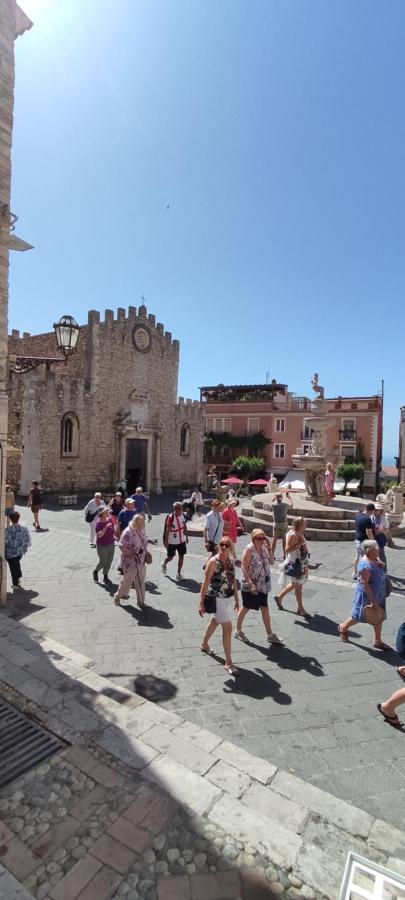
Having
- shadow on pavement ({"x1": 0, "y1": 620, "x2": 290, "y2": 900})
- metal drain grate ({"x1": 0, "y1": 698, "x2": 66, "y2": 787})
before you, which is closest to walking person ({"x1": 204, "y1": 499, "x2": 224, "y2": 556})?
shadow on pavement ({"x1": 0, "y1": 620, "x2": 290, "y2": 900})

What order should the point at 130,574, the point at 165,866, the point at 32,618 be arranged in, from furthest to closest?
the point at 130,574
the point at 32,618
the point at 165,866

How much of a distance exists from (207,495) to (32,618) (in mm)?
20250

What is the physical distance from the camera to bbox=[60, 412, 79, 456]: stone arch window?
2127cm


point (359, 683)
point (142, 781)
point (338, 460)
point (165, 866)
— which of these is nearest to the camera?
point (165, 866)

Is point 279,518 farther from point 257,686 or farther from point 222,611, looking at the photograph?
point 257,686

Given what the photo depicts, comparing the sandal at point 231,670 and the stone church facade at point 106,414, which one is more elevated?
the stone church facade at point 106,414

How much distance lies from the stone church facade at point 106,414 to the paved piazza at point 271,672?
13.1 m

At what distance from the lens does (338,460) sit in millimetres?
15195

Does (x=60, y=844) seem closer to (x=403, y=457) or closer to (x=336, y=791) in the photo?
(x=336, y=791)

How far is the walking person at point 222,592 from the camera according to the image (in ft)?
14.8

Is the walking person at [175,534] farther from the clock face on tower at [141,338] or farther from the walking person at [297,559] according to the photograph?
the clock face on tower at [141,338]

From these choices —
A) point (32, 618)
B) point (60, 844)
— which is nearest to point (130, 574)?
point (32, 618)

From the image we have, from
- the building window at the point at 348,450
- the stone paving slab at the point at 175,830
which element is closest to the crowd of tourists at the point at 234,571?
the stone paving slab at the point at 175,830

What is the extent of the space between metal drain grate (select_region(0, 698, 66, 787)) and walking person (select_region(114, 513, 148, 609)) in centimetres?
272
